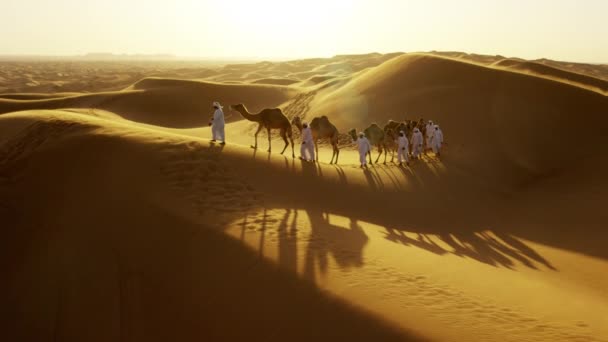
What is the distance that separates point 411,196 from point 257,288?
6910 mm

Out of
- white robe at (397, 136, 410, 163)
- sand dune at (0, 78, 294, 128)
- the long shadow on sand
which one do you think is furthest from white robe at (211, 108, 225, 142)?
sand dune at (0, 78, 294, 128)

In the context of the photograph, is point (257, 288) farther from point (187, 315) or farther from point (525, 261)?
point (525, 261)

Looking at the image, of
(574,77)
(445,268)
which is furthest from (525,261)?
(574,77)

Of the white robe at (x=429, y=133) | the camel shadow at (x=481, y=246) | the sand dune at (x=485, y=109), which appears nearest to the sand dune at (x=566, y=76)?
the sand dune at (x=485, y=109)

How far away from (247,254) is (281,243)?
0.63 m

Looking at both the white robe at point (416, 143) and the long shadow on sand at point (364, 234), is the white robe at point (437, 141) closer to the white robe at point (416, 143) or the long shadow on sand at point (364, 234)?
the white robe at point (416, 143)

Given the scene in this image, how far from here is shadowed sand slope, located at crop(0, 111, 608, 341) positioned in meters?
5.38

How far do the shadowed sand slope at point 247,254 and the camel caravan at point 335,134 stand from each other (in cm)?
85

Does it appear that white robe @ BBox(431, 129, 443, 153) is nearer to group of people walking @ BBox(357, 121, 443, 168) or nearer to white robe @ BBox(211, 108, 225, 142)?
group of people walking @ BBox(357, 121, 443, 168)

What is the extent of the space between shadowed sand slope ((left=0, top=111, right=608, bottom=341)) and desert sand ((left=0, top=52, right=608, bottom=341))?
0.10ft

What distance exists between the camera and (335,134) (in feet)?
44.3

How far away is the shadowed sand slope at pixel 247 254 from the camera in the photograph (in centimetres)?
538

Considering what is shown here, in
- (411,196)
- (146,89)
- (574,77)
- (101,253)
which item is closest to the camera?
(101,253)

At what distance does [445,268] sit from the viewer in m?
6.92
